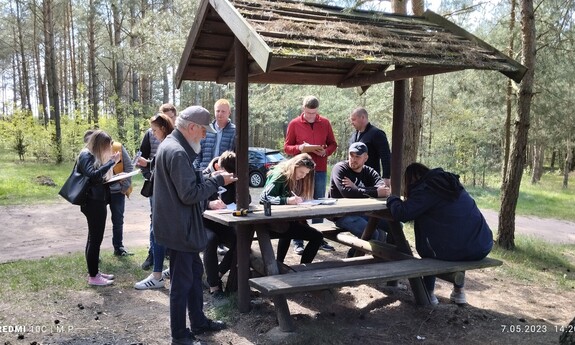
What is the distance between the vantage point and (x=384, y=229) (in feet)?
18.8

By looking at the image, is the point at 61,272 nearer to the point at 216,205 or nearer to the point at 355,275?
the point at 216,205

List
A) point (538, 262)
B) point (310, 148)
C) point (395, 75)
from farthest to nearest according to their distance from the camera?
point (538, 262), point (310, 148), point (395, 75)

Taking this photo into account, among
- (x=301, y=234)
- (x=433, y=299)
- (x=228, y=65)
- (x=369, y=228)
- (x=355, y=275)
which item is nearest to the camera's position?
(x=355, y=275)

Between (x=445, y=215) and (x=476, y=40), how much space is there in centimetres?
194

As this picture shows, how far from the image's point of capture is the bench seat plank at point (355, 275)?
11.8 ft

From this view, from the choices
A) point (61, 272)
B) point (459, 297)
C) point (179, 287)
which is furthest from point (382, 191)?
point (61, 272)

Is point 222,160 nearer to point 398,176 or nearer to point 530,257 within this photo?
point 398,176

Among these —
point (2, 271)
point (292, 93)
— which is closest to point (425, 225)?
point (2, 271)

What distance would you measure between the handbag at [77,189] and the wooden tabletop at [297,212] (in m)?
1.32

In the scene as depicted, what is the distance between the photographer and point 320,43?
3938 mm

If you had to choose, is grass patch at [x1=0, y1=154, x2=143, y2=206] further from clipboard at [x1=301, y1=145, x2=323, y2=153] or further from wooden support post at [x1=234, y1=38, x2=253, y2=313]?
wooden support post at [x1=234, y1=38, x2=253, y2=313]

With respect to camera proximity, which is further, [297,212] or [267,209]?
[297,212]

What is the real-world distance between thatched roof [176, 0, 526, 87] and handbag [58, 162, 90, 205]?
1.46 metres

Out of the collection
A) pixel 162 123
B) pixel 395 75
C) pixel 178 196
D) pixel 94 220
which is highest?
pixel 395 75
